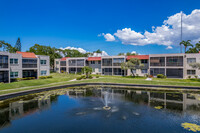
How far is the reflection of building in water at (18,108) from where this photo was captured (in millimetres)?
12340

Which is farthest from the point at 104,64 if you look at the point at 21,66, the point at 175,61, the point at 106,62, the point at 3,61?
the point at 3,61

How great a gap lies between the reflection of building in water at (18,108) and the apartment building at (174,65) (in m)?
32.1

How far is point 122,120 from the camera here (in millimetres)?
11680

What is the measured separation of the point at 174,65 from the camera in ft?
120

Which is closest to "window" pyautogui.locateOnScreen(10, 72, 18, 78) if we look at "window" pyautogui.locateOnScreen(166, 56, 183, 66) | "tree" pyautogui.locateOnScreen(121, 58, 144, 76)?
"tree" pyautogui.locateOnScreen(121, 58, 144, 76)

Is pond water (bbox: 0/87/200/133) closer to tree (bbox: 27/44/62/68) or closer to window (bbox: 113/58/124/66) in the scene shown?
window (bbox: 113/58/124/66)

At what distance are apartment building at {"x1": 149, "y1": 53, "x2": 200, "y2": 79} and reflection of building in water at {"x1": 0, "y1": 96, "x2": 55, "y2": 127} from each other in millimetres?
32146

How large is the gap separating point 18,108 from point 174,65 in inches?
1491

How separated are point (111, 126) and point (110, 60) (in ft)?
116

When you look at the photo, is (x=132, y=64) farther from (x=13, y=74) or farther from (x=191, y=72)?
(x=13, y=74)

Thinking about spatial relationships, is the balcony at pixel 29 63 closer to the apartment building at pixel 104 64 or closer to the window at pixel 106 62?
the apartment building at pixel 104 64

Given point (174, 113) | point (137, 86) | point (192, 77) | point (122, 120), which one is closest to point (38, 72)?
point (137, 86)

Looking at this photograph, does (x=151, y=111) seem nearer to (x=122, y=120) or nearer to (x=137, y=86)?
(x=122, y=120)

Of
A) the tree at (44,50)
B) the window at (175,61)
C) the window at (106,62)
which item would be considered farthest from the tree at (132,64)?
the tree at (44,50)
